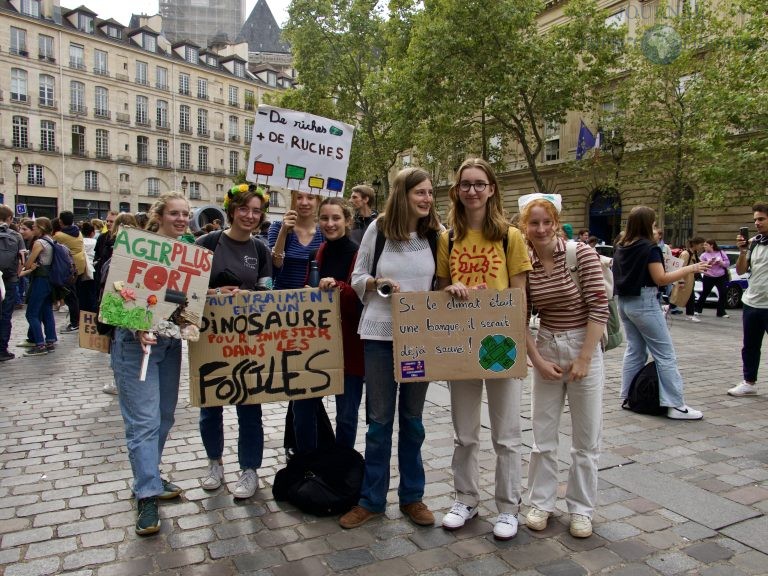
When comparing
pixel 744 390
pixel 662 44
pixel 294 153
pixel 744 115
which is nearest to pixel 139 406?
pixel 294 153

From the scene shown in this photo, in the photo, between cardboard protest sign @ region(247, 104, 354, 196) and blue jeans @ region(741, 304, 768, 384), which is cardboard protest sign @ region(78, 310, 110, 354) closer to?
cardboard protest sign @ region(247, 104, 354, 196)

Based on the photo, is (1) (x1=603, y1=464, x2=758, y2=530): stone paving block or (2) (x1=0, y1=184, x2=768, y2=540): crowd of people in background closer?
(2) (x1=0, y1=184, x2=768, y2=540): crowd of people in background

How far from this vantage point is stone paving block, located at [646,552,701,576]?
3.20m

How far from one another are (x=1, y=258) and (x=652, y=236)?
8.38 metres

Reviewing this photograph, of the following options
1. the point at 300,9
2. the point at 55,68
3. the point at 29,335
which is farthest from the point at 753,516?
Result: the point at 55,68

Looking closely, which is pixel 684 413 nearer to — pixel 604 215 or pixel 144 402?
pixel 144 402

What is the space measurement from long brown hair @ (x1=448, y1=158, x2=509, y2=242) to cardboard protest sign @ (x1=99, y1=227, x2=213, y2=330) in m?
1.46

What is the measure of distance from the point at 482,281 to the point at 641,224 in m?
3.07

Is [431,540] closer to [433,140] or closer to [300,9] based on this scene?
[433,140]

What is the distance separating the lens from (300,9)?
33906mm

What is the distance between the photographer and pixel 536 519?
3648mm

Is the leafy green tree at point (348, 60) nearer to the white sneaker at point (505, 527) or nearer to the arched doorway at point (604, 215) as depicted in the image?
the arched doorway at point (604, 215)

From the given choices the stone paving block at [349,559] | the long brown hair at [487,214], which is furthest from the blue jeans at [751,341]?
the stone paving block at [349,559]

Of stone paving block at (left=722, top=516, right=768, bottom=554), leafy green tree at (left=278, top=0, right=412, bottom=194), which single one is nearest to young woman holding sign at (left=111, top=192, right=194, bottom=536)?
stone paving block at (left=722, top=516, right=768, bottom=554)
